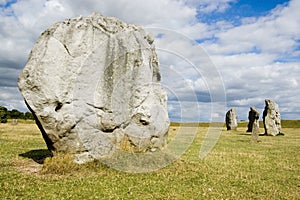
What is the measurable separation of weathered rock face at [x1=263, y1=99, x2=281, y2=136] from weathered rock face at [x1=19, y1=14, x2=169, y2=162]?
29167 mm

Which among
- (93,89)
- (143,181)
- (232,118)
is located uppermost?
(232,118)

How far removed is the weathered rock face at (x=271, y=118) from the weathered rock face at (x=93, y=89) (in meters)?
29.2

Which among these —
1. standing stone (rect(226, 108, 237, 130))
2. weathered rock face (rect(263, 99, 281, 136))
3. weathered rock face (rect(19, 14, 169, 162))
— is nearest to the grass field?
weathered rock face (rect(19, 14, 169, 162))

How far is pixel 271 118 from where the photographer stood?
41.7 metres

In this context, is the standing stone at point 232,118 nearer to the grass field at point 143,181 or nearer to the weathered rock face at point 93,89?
the grass field at point 143,181

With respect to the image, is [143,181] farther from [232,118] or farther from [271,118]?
[232,118]

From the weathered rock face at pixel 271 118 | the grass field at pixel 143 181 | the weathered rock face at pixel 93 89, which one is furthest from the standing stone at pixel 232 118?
the weathered rock face at pixel 93 89

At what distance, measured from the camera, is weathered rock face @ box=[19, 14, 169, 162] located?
39.3 ft

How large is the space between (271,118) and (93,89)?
1339 inches

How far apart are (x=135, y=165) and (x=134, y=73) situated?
409 centimetres

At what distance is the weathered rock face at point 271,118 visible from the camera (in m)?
40.6

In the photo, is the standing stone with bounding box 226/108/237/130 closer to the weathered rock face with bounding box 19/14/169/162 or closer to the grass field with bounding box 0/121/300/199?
the grass field with bounding box 0/121/300/199

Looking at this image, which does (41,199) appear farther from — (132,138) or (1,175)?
(132,138)

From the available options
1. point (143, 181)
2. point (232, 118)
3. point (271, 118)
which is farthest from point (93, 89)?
point (232, 118)
